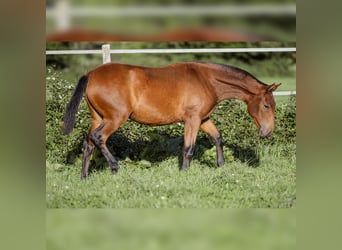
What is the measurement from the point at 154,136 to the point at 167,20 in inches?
56.5

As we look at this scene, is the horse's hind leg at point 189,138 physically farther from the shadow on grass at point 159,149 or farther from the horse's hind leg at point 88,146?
the horse's hind leg at point 88,146

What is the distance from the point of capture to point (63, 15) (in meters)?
3.19

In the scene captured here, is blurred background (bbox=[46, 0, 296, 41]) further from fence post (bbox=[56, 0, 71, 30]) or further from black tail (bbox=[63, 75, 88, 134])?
black tail (bbox=[63, 75, 88, 134])

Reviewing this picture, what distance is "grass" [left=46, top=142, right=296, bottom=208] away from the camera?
375 centimetres

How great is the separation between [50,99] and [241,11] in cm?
217

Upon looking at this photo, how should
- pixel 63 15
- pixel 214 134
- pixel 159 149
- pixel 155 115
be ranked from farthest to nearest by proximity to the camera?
pixel 159 149 < pixel 214 134 < pixel 155 115 < pixel 63 15

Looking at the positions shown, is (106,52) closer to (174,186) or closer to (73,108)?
(73,108)

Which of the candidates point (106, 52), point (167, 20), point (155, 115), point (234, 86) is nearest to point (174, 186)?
point (155, 115)

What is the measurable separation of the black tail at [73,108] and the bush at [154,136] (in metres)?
0.38

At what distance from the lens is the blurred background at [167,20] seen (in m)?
3.15

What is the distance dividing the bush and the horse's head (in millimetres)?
447

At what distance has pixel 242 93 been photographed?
4078 mm

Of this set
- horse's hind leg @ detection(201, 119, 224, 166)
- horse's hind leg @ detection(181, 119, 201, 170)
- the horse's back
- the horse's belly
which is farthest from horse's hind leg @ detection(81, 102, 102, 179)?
horse's hind leg @ detection(201, 119, 224, 166)
